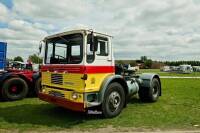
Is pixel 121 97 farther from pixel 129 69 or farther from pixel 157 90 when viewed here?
pixel 157 90

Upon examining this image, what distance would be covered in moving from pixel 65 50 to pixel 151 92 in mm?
4709

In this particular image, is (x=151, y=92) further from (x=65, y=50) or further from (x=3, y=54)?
(x=3, y=54)

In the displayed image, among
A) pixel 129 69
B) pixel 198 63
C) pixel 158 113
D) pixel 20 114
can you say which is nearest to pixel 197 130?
pixel 158 113

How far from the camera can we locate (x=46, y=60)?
937cm

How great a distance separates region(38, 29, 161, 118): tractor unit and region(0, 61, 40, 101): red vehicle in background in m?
3.30

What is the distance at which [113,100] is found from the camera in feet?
29.5

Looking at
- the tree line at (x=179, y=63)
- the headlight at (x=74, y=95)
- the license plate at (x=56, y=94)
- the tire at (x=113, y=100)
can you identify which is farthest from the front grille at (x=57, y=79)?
the tree line at (x=179, y=63)

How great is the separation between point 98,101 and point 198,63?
122 meters

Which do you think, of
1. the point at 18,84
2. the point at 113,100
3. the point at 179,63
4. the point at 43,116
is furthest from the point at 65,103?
the point at 179,63

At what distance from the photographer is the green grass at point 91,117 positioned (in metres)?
7.95

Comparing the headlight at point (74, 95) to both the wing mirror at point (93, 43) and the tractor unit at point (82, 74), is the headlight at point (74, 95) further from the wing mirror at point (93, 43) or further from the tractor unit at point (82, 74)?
the wing mirror at point (93, 43)

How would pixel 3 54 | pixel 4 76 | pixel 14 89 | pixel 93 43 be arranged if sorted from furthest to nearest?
pixel 3 54 < pixel 14 89 < pixel 4 76 < pixel 93 43

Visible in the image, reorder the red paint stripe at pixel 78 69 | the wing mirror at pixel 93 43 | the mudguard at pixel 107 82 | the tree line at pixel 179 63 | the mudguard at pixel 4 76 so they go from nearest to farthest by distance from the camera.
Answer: the wing mirror at pixel 93 43, the red paint stripe at pixel 78 69, the mudguard at pixel 107 82, the mudguard at pixel 4 76, the tree line at pixel 179 63

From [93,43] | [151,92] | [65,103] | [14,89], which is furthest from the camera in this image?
[14,89]
